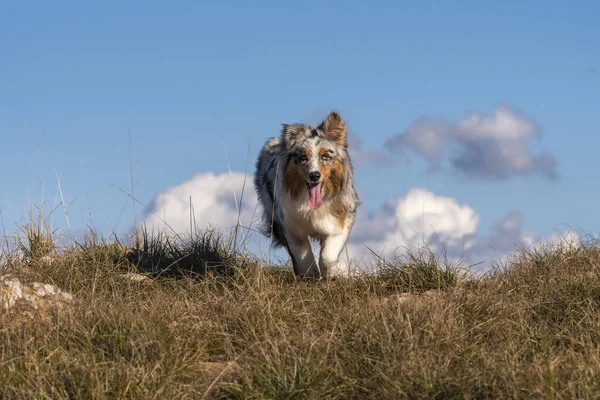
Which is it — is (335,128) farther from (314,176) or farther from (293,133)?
(314,176)

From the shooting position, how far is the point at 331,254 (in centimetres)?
820

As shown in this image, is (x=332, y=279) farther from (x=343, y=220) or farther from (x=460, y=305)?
(x=460, y=305)

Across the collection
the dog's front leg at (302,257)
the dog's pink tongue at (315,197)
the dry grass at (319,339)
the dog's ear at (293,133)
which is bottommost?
the dry grass at (319,339)

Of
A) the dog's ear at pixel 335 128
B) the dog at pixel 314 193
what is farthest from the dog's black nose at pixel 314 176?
the dog's ear at pixel 335 128

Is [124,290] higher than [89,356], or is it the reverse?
[124,290]

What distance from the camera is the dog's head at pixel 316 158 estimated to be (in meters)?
8.09

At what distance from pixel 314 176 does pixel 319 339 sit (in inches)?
121

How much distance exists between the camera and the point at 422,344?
5.15m

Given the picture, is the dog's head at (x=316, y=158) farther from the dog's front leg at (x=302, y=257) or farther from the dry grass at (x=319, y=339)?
the dry grass at (x=319, y=339)

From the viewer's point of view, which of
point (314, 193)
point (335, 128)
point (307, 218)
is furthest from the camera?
point (335, 128)

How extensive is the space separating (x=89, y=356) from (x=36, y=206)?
16.0 feet

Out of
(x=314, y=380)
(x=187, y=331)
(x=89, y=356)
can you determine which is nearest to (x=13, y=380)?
(x=89, y=356)

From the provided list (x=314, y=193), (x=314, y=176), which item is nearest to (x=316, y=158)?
(x=314, y=176)

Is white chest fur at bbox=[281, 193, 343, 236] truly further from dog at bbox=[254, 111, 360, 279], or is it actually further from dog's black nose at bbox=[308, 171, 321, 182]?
dog's black nose at bbox=[308, 171, 321, 182]
